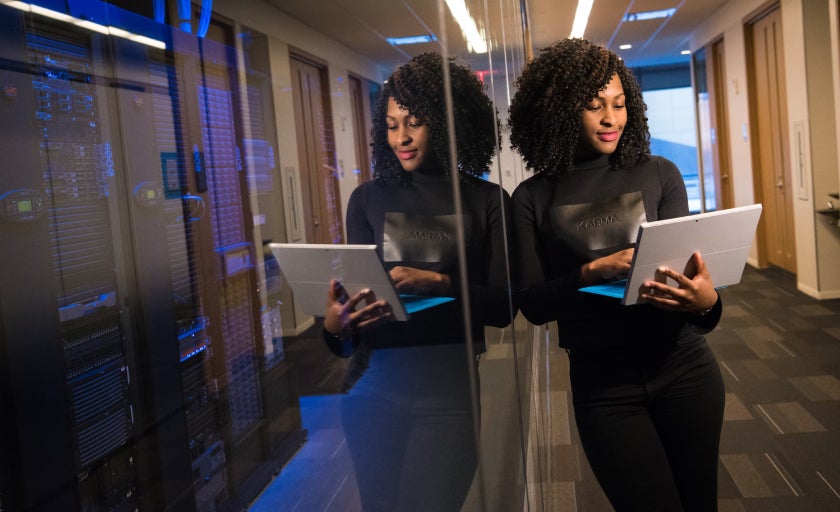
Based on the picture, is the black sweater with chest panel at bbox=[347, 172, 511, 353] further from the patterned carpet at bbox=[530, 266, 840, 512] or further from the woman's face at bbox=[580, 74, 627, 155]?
the patterned carpet at bbox=[530, 266, 840, 512]

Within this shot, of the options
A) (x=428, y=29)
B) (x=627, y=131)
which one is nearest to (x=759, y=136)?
(x=627, y=131)

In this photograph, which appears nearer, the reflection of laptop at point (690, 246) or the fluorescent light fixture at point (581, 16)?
the reflection of laptop at point (690, 246)

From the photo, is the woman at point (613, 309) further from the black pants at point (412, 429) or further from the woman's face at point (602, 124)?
the black pants at point (412, 429)

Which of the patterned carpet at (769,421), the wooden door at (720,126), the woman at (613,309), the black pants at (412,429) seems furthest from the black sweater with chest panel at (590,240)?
the wooden door at (720,126)

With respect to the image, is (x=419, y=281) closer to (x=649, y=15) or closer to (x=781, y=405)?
(x=781, y=405)

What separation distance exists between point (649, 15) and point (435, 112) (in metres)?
7.23

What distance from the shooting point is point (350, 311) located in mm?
392

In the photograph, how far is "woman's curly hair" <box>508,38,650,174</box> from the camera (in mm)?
1352

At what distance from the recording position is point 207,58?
29cm

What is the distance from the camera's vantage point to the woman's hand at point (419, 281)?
469 mm

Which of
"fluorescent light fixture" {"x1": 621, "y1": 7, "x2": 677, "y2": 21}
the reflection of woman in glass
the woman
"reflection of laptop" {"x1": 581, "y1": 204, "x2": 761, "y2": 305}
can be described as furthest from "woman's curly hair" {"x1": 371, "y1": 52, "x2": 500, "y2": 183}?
"fluorescent light fixture" {"x1": 621, "y1": 7, "x2": 677, "y2": 21}

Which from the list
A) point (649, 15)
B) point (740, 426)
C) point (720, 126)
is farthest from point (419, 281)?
point (720, 126)

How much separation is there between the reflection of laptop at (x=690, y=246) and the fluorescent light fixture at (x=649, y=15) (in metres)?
6.23

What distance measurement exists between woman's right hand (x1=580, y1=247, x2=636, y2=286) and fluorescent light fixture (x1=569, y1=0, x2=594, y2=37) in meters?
5.40
